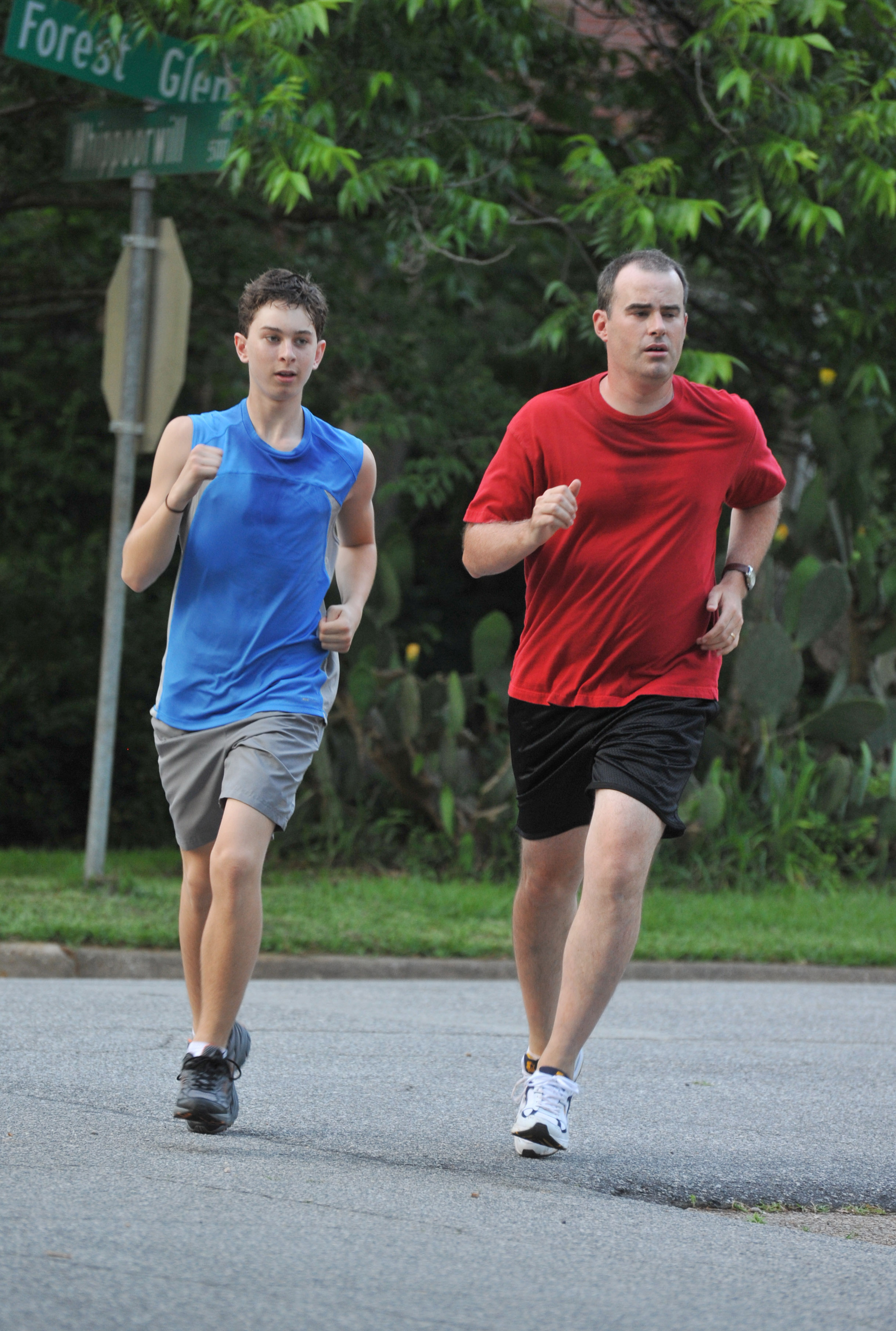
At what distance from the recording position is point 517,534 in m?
4.13

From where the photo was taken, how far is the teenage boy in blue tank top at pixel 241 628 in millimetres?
4145

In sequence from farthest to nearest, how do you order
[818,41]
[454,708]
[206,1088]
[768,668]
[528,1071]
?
1. [768,668]
2. [454,708]
3. [818,41]
4. [528,1071]
5. [206,1088]

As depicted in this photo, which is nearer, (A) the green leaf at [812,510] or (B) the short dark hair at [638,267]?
(B) the short dark hair at [638,267]

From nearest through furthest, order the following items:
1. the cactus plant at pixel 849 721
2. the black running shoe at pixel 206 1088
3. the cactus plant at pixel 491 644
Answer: the black running shoe at pixel 206 1088 < the cactus plant at pixel 491 644 < the cactus plant at pixel 849 721

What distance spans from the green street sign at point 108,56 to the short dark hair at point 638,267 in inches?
171

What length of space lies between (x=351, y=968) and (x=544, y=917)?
3.38 metres

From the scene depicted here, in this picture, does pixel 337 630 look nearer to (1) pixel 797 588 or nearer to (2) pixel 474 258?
(2) pixel 474 258

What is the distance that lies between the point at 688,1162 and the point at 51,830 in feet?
32.9

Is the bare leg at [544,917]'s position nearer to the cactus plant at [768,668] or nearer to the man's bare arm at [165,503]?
the man's bare arm at [165,503]

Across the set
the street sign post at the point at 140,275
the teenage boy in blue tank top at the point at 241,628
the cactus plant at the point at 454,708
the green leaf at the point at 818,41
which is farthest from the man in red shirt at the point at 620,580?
the cactus plant at the point at 454,708

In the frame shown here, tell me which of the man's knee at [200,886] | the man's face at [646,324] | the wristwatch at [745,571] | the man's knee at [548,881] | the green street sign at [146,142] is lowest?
the man's knee at [200,886]

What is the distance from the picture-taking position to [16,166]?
36.2ft

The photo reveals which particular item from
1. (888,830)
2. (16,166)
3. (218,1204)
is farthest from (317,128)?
(218,1204)

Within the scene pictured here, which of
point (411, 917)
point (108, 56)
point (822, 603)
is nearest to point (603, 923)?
point (411, 917)
